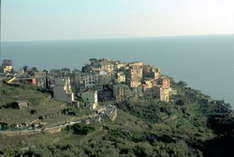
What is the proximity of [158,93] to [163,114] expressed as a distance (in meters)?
4.91

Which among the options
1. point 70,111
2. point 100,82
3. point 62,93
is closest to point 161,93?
point 100,82

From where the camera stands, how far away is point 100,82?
3319cm

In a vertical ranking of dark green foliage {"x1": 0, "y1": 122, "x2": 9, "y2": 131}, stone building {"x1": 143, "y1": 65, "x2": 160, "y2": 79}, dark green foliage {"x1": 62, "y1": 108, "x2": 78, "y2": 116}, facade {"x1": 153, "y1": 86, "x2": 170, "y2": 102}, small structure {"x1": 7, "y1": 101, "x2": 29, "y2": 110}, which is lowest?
facade {"x1": 153, "y1": 86, "x2": 170, "y2": 102}

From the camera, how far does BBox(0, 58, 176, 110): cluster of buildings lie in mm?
26688

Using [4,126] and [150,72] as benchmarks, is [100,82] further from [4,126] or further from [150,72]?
[4,126]

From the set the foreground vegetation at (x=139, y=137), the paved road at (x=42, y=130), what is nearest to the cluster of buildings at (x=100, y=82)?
the foreground vegetation at (x=139, y=137)

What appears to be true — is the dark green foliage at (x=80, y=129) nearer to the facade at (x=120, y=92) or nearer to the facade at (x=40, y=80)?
the facade at (x=40, y=80)

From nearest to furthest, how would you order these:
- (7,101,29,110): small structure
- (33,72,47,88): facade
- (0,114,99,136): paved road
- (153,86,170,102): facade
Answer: (0,114,99,136): paved road
(7,101,29,110): small structure
(33,72,47,88): facade
(153,86,170,102): facade

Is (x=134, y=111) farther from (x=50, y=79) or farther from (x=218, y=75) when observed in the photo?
(x=218, y=75)

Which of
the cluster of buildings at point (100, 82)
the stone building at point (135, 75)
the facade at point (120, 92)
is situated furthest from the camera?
the stone building at point (135, 75)

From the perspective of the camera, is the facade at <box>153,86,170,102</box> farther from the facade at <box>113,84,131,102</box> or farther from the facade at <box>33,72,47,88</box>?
the facade at <box>33,72,47,88</box>

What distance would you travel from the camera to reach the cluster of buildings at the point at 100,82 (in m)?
26.7

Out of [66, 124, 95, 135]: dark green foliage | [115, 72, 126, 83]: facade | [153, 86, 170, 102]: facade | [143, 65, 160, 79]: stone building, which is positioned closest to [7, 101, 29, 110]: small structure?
[66, 124, 95, 135]: dark green foliage

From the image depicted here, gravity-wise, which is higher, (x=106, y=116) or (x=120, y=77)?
(x=120, y=77)
